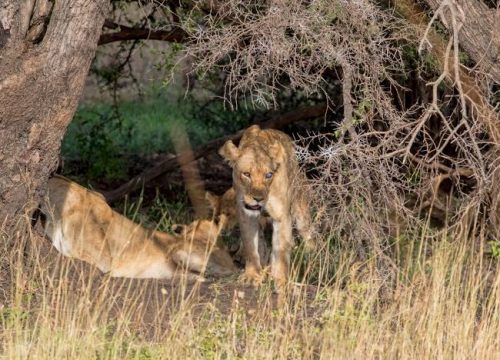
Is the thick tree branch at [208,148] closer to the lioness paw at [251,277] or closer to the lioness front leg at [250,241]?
the lioness front leg at [250,241]

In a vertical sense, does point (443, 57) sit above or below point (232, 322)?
above

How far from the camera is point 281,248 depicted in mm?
6883

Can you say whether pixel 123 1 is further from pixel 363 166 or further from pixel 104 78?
pixel 363 166

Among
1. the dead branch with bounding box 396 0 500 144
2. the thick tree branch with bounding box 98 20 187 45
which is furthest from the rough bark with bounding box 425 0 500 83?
the thick tree branch with bounding box 98 20 187 45

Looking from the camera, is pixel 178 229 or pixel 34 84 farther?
pixel 178 229

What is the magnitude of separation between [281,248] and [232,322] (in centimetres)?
155

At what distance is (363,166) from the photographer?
584 cm

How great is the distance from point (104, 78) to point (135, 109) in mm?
5185

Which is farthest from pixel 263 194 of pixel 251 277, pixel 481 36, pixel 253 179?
pixel 481 36

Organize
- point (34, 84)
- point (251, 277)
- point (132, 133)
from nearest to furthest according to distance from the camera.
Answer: point (34, 84) → point (251, 277) → point (132, 133)

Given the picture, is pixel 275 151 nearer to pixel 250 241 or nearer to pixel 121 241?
pixel 250 241

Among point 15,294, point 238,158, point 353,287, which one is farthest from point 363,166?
point 15,294

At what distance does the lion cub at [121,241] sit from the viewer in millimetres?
6906

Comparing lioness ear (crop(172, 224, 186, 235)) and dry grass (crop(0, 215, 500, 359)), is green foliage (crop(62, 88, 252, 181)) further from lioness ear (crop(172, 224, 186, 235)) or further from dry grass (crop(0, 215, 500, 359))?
dry grass (crop(0, 215, 500, 359))
